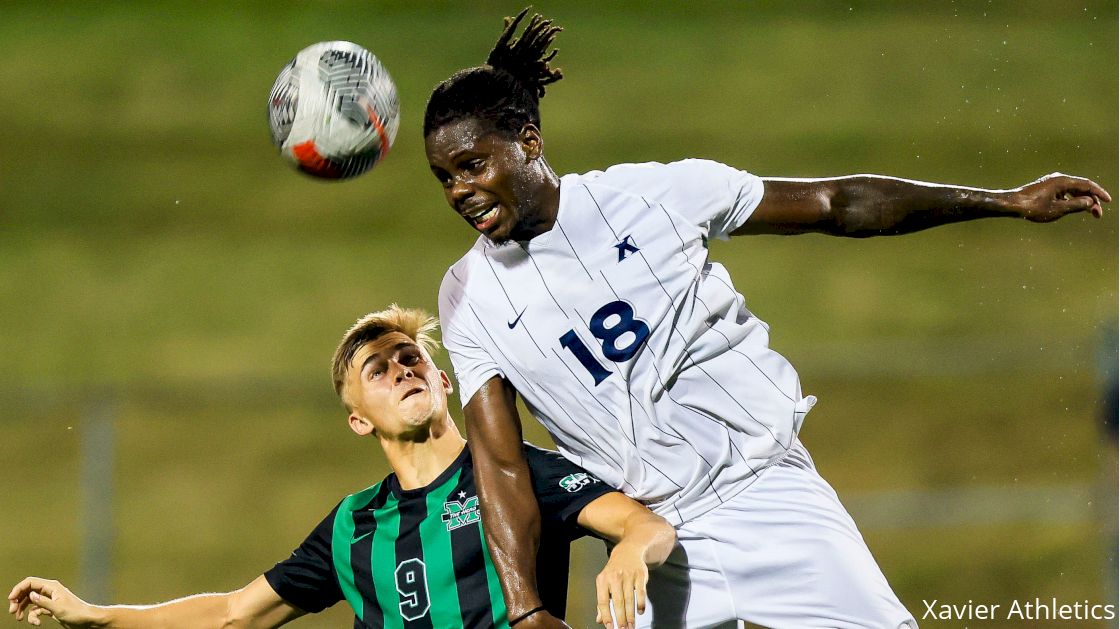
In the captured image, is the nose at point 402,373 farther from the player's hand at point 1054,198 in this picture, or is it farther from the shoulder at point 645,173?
the player's hand at point 1054,198

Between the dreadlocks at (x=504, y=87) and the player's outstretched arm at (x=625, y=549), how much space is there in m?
0.93

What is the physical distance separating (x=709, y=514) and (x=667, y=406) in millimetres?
298

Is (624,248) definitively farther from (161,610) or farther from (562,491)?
(161,610)

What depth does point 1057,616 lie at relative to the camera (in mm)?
6430

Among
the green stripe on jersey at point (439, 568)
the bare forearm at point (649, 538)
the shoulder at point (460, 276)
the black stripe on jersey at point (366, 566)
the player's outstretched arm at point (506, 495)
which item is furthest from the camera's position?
the black stripe on jersey at point (366, 566)

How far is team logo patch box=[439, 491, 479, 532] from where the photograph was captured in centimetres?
341

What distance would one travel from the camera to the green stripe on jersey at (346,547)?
3.50m

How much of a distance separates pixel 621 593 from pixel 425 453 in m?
0.99

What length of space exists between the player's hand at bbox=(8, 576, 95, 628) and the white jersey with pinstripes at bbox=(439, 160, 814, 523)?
4.12ft

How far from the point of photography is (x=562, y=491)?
→ 10.7 feet

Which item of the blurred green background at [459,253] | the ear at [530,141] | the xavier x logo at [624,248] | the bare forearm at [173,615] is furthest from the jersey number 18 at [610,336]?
the blurred green background at [459,253]

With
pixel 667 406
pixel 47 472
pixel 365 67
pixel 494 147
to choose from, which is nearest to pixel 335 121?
pixel 365 67

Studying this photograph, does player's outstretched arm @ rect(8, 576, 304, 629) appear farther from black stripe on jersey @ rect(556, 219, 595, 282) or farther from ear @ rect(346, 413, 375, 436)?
black stripe on jersey @ rect(556, 219, 595, 282)

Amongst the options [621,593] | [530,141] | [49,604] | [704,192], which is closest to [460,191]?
[530,141]
